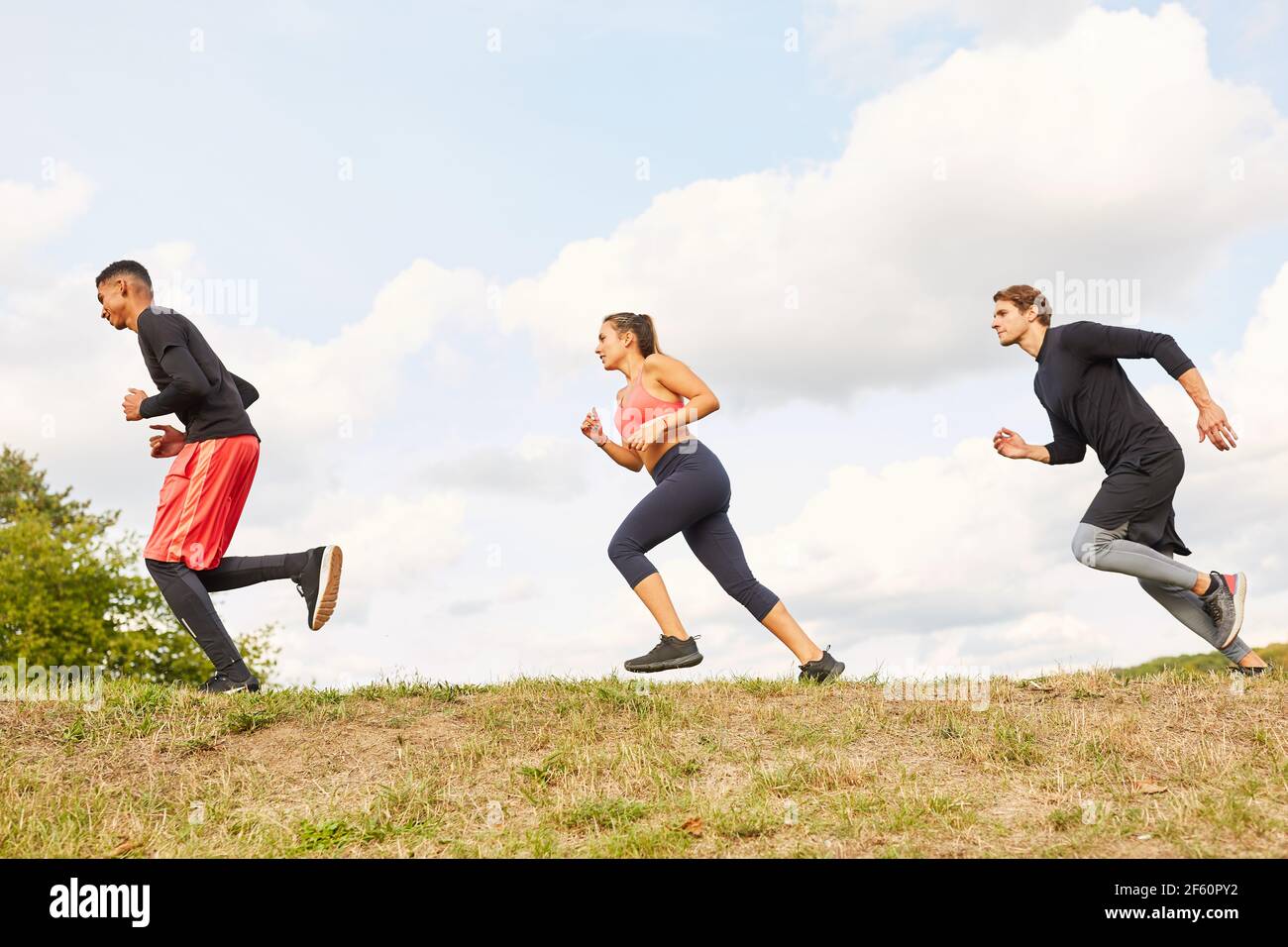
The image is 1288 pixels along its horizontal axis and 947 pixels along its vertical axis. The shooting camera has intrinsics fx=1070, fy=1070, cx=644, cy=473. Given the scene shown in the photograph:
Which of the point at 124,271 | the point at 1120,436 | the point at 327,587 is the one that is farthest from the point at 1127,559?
the point at 124,271

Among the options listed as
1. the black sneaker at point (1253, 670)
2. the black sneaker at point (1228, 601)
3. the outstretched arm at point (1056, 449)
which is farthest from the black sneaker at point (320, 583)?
the black sneaker at point (1253, 670)

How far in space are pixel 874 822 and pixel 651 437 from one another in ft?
10.8

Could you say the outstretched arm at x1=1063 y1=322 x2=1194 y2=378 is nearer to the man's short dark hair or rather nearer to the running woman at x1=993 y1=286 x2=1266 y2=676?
the running woman at x1=993 y1=286 x2=1266 y2=676

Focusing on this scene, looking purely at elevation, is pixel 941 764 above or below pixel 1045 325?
below

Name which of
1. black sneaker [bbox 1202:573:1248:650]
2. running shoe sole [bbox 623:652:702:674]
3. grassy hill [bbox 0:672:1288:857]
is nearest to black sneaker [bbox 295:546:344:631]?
grassy hill [bbox 0:672:1288:857]

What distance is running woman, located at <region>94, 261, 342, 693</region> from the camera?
7.69 metres

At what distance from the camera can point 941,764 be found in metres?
6.10

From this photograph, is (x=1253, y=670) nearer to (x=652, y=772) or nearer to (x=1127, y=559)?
(x=1127, y=559)

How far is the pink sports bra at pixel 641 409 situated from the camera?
25.2 ft

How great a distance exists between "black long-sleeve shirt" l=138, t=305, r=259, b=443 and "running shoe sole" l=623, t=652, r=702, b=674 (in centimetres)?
341
